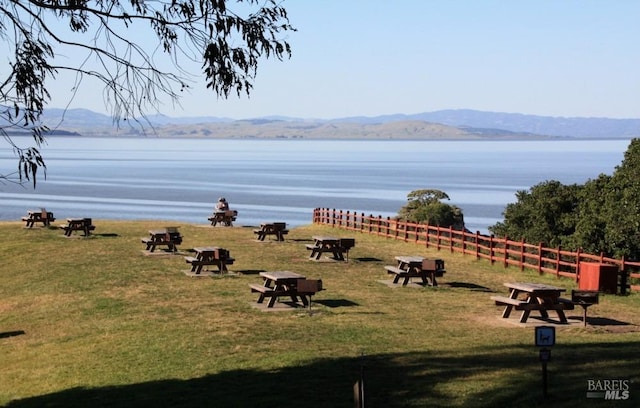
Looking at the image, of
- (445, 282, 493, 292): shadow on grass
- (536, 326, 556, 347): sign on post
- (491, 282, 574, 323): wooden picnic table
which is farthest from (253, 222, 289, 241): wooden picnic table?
(536, 326, 556, 347): sign on post

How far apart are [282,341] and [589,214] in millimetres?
21603

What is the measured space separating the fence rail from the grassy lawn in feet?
1.99

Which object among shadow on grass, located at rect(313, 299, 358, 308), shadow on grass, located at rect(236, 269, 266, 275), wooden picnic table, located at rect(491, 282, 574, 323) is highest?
wooden picnic table, located at rect(491, 282, 574, 323)

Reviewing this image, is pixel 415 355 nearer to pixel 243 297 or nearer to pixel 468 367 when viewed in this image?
pixel 468 367

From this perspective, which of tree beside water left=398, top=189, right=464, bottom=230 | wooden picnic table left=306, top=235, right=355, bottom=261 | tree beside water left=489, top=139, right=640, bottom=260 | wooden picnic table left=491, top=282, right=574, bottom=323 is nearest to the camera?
wooden picnic table left=491, top=282, right=574, bottom=323

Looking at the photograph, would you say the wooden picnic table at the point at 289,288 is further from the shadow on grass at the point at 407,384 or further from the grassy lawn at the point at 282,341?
the shadow on grass at the point at 407,384

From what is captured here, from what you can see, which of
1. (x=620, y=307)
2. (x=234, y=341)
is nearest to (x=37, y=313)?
(x=234, y=341)

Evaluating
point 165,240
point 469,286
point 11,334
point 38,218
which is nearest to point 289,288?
point 469,286

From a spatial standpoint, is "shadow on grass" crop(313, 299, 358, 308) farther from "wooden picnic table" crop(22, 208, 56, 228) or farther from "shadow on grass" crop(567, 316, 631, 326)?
"wooden picnic table" crop(22, 208, 56, 228)

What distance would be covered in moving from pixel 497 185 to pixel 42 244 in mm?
144838

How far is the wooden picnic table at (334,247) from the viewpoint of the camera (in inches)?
1289

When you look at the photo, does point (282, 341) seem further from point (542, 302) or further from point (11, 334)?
point (11, 334)

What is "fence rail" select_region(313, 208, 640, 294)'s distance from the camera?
1097 inches

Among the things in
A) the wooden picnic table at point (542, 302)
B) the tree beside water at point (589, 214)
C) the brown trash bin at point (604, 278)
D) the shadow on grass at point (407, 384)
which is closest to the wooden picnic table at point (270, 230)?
the tree beside water at point (589, 214)
